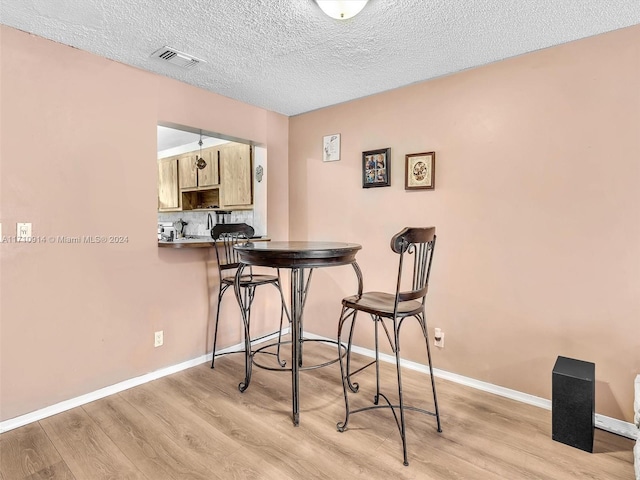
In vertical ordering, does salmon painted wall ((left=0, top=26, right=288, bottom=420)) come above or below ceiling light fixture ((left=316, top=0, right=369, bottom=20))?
below

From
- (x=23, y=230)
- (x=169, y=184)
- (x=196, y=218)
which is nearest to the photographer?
(x=23, y=230)

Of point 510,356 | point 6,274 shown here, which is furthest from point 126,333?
point 510,356

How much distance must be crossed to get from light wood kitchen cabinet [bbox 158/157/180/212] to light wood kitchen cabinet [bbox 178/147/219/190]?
185mm

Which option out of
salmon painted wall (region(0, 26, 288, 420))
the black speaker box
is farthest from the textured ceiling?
the black speaker box

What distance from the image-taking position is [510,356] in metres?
2.36

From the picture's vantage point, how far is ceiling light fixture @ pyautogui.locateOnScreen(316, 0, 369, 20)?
166 cm

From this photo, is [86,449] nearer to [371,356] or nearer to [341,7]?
[371,356]

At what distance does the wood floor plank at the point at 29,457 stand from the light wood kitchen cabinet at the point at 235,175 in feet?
8.02

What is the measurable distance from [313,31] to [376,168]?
1240 millimetres

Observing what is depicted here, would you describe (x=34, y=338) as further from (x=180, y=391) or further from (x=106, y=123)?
(x=106, y=123)

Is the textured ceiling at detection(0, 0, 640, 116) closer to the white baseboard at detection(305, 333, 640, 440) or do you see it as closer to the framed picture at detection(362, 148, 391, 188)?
the framed picture at detection(362, 148, 391, 188)

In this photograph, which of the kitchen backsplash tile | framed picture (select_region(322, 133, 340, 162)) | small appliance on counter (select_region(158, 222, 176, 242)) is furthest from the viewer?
small appliance on counter (select_region(158, 222, 176, 242))

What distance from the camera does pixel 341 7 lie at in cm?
169

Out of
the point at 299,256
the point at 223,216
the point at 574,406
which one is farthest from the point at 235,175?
the point at 574,406
